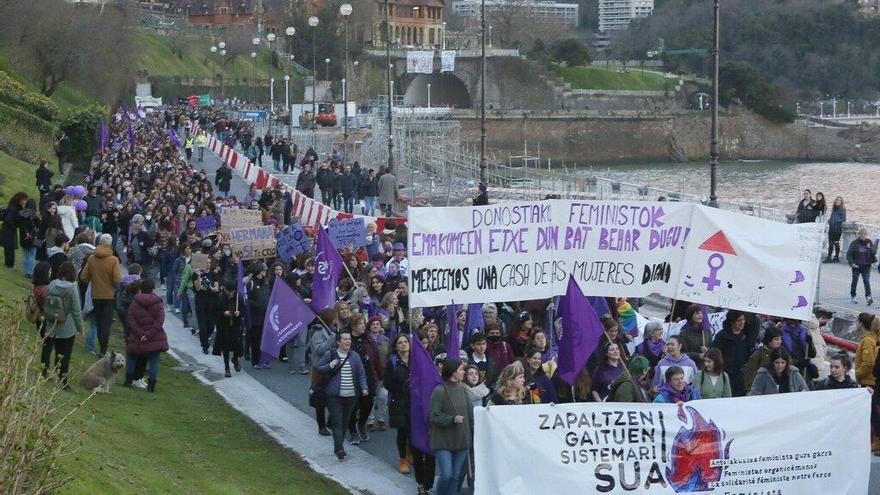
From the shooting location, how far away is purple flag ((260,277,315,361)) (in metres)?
16.0

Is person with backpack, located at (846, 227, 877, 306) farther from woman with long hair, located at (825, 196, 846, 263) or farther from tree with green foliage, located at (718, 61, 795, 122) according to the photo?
tree with green foliage, located at (718, 61, 795, 122)

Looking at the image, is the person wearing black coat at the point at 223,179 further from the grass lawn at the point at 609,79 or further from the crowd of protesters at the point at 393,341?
the grass lawn at the point at 609,79

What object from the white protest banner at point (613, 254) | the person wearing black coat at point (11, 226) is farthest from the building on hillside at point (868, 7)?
the white protest banner at point (613, 254)

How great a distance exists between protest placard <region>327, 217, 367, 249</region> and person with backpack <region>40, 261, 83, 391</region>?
7157mm

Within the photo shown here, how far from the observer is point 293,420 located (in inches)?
599

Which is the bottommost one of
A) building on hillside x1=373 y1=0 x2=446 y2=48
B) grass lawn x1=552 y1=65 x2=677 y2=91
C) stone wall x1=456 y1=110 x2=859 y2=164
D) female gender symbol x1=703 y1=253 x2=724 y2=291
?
stone wall x1=456 y1=110 x2=859 y2=164

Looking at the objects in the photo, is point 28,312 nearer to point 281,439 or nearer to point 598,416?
point 281,439

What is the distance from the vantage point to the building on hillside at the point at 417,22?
153000mm

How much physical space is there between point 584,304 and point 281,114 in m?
79.5

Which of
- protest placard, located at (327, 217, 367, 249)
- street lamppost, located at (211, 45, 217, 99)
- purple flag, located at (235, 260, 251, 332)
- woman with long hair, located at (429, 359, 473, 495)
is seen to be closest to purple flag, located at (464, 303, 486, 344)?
woman with long hair, located at (429, 359, 473, 495)

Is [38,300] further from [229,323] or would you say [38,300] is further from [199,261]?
[199,261]

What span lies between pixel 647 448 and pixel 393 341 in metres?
A: 3.79

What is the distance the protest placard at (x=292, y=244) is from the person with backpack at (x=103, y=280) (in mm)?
4215

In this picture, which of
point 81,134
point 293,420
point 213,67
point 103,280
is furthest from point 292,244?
point 213,67
